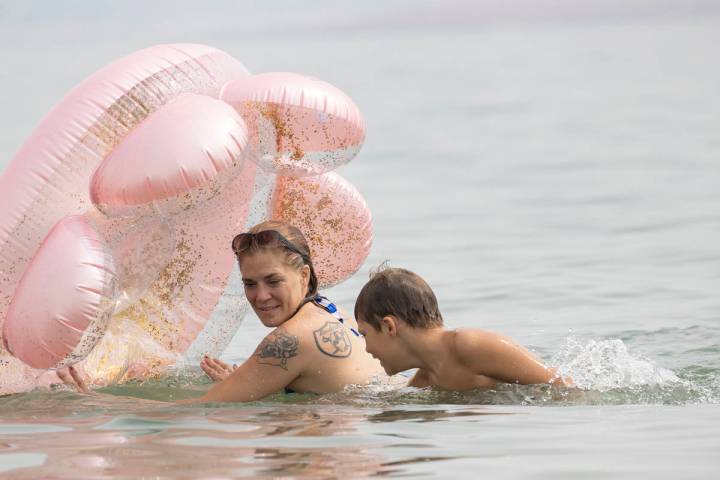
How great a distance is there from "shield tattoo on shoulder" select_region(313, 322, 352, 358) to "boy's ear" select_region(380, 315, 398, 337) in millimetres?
315

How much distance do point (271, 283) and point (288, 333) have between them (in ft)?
0.86

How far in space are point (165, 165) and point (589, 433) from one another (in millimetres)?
2236

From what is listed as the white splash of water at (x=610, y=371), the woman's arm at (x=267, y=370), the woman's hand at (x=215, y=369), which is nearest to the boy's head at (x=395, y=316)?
the woman's arm at (x=267, y=370)

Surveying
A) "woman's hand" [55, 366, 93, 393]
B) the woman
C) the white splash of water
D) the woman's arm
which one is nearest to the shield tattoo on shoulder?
the woman

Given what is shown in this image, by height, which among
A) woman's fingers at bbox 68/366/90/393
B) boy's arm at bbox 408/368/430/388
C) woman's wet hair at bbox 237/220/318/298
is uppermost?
woman's wet hair at bbox 237/220/318/298

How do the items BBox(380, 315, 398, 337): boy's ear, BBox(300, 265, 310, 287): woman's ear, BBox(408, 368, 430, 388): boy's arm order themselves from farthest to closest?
BBox(300, 265, 310, 287): woman's ear → BBox(408, 368, 430, 388): boy's arm → BBox(380, 315, 398, 337): boy's ear

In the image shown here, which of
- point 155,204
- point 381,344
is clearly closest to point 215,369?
point 155,204

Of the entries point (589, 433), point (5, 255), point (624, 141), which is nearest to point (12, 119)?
point (624, 141)

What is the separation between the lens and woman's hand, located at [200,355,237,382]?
6.99 m

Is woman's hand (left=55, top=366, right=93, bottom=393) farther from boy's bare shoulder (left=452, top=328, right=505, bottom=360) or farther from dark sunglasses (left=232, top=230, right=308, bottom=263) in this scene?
boy's bare shoulder (left=452, top=328, right=505, bottom=360)

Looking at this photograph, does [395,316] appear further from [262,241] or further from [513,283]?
[513,283]

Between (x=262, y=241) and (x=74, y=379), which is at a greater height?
(x=262, y=241)

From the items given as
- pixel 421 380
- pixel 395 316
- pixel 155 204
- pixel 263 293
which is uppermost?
pixel 155 204

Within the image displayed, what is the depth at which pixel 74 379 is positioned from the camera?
691 centimetres
